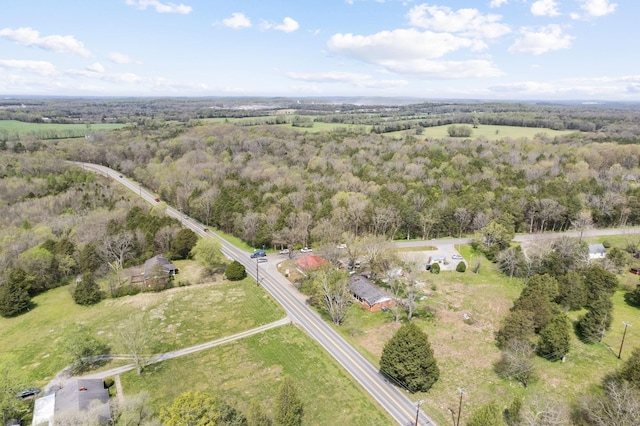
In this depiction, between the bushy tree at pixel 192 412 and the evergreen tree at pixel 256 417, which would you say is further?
the evergreen tree at pixel 256 417

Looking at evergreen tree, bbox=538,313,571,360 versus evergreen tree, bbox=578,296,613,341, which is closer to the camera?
evergreen tree, bbox=538,313,571,360

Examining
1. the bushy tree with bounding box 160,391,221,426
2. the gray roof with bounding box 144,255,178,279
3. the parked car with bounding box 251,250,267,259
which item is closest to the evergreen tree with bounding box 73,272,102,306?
the gray roof with bounding box 144,255,178,279

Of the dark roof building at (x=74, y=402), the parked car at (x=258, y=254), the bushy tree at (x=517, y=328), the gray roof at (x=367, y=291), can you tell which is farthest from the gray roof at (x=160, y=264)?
the bushy tree at (x=517, y=328)

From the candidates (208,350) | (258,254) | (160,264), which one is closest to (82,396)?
(208,350)

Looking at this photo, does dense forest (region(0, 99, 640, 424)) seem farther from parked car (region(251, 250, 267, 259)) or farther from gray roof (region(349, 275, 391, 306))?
gray roof (region(349, 275, 391, 306))

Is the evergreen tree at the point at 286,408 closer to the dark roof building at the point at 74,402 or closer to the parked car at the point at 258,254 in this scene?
the dark roof building at the point at 74,402

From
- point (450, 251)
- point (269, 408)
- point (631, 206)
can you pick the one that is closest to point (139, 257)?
point (269, 408)
